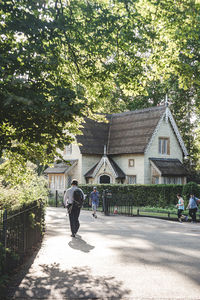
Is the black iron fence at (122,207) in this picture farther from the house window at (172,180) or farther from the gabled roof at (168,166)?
the house window at (172,180)

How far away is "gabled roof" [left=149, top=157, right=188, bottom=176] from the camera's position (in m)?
36.8

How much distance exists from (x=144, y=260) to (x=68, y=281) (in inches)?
103

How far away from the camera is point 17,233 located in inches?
340

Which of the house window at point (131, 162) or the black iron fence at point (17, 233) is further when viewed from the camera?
the house window at point (131, 162)

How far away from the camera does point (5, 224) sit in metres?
7.36

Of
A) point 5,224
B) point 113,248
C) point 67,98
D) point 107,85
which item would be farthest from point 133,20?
point 5,224

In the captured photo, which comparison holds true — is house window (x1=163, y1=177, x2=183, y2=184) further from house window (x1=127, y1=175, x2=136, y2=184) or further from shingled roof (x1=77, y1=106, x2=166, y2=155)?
shingled roof (x1=77, y1=106, x2=166, y2=155)

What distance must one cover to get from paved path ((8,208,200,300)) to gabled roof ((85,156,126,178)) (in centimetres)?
2550

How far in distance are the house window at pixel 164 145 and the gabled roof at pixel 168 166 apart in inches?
37.2

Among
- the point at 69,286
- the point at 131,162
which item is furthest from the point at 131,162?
the point at 69,286

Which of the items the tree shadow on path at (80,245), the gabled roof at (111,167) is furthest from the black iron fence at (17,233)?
the gabled roof at (111,167)

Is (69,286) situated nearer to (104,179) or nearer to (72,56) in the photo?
(72,56)

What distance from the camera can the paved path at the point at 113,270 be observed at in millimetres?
6586

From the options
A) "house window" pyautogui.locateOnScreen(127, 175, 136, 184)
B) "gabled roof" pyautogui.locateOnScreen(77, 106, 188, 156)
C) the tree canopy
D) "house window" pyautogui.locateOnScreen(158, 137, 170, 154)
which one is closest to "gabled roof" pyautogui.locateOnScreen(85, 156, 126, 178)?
"house window" pyautogui.locateOnScreen(127, 175, 136, 184)
